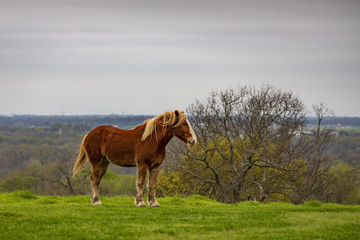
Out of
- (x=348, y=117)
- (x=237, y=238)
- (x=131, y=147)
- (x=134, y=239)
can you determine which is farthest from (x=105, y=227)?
(x=348, y=117)

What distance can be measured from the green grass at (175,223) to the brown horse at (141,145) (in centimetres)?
136

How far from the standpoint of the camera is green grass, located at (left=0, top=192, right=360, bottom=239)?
466 inches

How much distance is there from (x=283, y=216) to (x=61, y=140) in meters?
177

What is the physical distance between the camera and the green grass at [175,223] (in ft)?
38.8

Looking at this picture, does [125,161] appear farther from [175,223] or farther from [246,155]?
[246,155]

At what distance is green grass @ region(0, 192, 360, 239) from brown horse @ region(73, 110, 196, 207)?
136 centimetres

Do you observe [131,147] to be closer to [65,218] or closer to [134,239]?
[65,218]

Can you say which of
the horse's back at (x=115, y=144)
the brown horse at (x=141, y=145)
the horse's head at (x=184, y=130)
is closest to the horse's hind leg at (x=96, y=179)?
the brown horse at (x=141, y=145)

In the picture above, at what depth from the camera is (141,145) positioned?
53.7ft

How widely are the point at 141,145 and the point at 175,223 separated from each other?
3.91 metres

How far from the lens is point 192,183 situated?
45.9 metres

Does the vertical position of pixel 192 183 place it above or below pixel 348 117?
below

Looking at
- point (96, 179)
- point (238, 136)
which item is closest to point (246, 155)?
point (238, 136)

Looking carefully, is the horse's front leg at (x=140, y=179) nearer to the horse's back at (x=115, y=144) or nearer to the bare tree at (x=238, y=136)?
the horse's back at (x=115, y=144)
